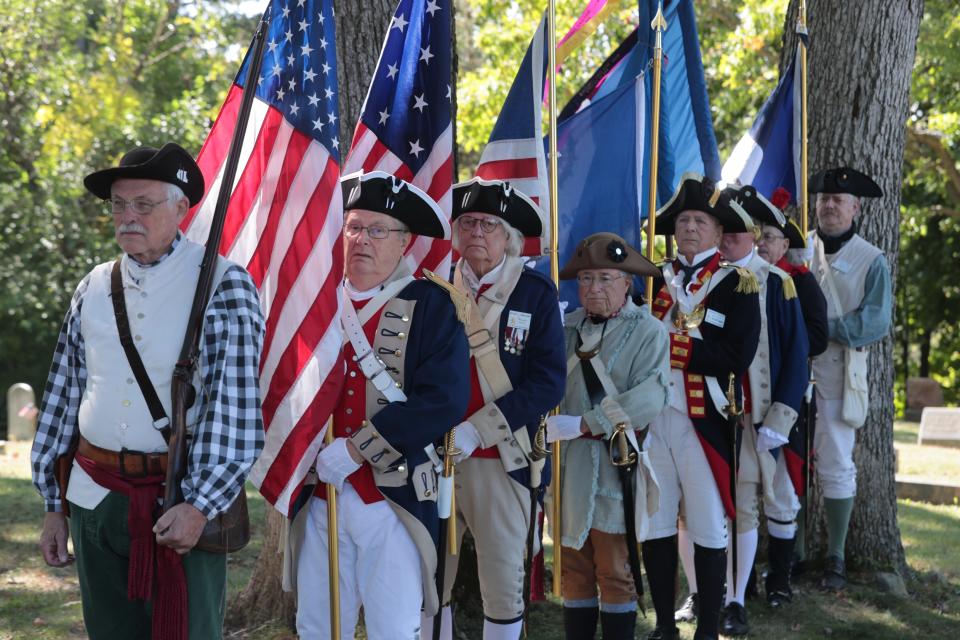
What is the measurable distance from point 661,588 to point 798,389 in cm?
133

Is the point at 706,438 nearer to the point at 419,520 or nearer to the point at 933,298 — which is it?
the point at 419,520

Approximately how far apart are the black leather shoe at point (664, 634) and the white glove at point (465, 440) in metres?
1.77

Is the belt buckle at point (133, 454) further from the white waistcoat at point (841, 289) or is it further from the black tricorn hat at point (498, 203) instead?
the white waistcoat at point (841, 289)

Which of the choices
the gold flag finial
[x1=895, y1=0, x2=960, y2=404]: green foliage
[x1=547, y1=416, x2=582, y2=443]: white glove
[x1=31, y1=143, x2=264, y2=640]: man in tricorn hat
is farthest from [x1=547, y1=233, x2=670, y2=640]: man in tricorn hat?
[x1=895, y1=0, x2=960, y2=404]: green foliage

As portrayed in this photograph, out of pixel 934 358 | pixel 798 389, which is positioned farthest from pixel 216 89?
pixel 798 389

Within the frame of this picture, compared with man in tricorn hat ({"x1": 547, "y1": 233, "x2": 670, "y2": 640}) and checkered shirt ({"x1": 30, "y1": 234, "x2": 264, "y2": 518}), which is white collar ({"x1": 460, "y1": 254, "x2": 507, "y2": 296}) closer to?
man in tricorn hat ({"x1": 547, "y1": 233, "x2": 670, "y2": 640})

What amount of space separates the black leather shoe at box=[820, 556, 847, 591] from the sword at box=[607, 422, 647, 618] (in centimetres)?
243

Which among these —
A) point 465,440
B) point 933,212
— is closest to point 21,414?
point 465,440

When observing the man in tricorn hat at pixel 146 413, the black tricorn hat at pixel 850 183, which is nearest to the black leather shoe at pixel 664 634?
the man in tricorn hat at pixel 146 413

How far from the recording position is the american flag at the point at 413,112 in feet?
14.5

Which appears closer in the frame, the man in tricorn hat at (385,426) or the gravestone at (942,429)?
the man in tricorn hat at (385,426)

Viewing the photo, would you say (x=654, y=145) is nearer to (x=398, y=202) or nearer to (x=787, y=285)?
(x=787, y=285)

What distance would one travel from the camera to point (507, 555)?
4.55m

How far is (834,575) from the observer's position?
6.97 metres
